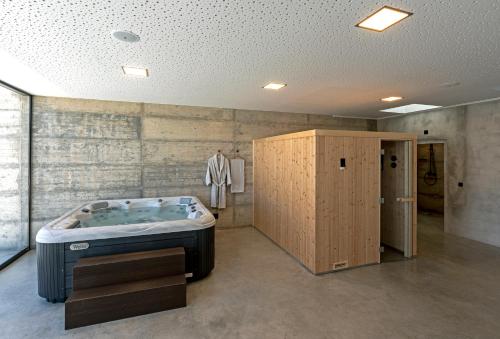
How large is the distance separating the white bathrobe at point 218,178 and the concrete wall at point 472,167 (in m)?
4.51

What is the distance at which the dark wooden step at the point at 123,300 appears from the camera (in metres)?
2.34

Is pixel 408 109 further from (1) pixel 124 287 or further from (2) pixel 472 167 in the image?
(1) pixel 124 287

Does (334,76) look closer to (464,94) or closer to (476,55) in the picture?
(476,55)

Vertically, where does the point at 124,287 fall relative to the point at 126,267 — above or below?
below

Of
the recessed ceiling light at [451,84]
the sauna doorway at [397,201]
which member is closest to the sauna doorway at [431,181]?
the sauna doorway at [397,201]

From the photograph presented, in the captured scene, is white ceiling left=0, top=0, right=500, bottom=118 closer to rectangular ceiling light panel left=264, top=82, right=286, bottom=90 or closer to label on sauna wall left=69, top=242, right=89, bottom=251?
rectangular ceiling light panel left=264, top=82, right=286, bottom=90

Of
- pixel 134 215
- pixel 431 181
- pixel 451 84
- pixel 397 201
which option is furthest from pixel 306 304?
pixel 431 181

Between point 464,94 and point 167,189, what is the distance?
5.46 meters

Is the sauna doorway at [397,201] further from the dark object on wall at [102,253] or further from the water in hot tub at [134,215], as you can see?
the water in hot tub at [134,215]

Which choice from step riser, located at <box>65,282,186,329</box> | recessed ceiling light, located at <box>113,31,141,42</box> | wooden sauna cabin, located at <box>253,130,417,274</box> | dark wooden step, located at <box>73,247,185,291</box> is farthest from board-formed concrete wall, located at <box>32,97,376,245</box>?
recessed ceiling light, located at <box>113,31,141,42</box>

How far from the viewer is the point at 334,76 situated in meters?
3.16

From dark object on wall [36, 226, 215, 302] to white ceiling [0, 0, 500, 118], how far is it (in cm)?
198

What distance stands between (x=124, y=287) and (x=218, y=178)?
2988 mm

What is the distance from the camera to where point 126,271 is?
2.64 metres
